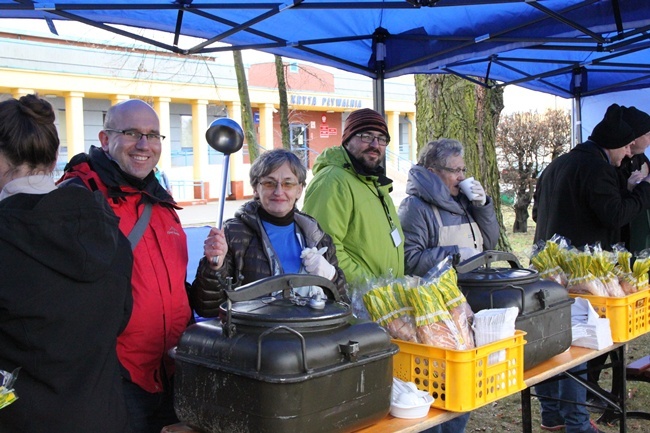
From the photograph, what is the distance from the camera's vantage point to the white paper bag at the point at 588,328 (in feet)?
9.23

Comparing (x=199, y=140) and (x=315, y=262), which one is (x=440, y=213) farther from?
(x=199, y=140)

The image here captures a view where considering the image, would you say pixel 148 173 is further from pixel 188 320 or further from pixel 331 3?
pixel 331 3

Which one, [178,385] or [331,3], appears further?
[331,3]

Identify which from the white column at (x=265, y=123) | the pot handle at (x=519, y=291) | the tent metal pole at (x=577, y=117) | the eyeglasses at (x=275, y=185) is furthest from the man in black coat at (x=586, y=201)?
the white column at (x=265, y=123)

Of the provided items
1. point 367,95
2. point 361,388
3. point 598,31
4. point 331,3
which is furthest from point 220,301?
point 367,95

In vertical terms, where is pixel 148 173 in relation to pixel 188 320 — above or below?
above

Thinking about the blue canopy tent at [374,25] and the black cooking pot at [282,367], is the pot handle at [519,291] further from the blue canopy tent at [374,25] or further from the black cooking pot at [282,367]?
the blue canopy tent at [374,25]

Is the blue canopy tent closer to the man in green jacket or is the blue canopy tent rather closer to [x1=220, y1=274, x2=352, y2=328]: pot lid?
the man in green jacket

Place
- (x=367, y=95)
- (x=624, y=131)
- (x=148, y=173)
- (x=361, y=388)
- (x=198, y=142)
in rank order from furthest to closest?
(x=367, y=95) → (x=198, y=142) → (x=624, y=131) → (x=148, y=173) → (x=361, y=388)

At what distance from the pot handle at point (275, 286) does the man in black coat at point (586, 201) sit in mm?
2162

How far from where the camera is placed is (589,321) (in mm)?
2842

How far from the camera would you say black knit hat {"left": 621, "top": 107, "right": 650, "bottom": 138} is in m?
3.87

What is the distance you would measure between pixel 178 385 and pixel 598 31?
3382mm

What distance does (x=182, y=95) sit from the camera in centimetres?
2214
